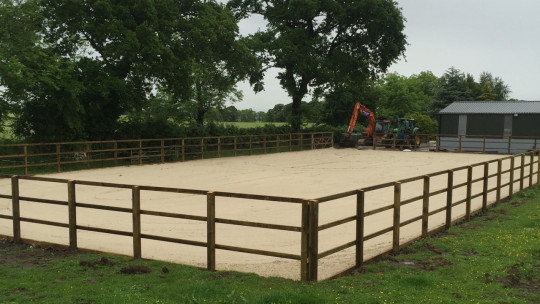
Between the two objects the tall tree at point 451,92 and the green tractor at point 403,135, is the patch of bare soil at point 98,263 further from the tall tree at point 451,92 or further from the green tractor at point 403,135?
the tall tree at point 451,92

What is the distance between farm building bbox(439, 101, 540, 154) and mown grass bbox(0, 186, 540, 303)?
26.5 metres

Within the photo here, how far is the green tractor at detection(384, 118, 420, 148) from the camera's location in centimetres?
3484

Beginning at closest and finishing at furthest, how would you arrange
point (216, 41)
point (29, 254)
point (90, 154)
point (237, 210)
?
1. point (29, 254)
2. point (237, 210)
3. point (90, 154)
4. point (216, 41)

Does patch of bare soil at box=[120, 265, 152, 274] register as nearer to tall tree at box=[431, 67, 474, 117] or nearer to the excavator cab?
the excavator cab

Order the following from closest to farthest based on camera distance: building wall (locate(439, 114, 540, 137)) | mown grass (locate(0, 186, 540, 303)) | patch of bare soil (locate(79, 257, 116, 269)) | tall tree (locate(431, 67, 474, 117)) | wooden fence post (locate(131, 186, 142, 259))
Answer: mown grass (locate(0, 186, 540, 303))
patch of bare soil (locate(79, 257, 116, 269))
wooden fence post (locate(131, 186, 142, 259))
building wall (locate(439, 114, 540, 137))
tall tree (locate(431, 67, 474, 117))

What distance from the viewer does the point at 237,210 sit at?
10.8 metres

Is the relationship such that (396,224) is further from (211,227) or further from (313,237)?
(211,227)

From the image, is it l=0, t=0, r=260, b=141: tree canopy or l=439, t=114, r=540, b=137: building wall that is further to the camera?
l=439, t=114, r=540, b=137: building wall

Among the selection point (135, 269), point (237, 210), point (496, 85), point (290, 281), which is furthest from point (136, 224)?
point (496, 85)

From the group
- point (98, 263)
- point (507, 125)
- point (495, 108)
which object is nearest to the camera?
point (98, 263)

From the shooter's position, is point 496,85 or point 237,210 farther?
point 496,85

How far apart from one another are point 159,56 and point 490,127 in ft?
76.8

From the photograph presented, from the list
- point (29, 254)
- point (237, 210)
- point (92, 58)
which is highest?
point (92, 58)

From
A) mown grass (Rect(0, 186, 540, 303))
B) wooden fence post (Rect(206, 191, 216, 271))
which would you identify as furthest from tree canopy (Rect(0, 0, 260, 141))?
wooden fence post (Rect(206, 191, 216, 271))
